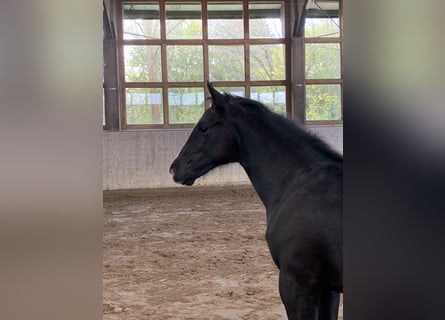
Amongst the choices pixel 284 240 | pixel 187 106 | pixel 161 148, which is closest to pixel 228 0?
pixel 187 106

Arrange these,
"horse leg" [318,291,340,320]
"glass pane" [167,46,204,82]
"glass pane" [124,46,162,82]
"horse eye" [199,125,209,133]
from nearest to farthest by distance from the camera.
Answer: "horse leg" [318,291,340,320] → "horse eye" [199,125,209,133] → "glass pane" [124,46,162,82] → "glass pane" [167,46,204,82]

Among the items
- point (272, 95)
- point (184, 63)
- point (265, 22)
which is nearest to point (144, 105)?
→ point (184, 63)

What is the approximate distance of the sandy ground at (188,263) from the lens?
2734mm

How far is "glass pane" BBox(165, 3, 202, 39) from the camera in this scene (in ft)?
28.0

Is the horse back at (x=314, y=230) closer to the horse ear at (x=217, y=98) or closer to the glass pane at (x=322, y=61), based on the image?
the horse ear at (x=217, y=98)

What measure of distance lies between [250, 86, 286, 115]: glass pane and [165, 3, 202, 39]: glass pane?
60.2 inches

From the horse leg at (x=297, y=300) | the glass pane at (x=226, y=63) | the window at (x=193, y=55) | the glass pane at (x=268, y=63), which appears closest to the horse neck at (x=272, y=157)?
the horse leg at (x=297, y=300)

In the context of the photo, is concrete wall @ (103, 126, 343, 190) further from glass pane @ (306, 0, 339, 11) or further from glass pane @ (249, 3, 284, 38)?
glass pane @ (306, 0, 339, 11)

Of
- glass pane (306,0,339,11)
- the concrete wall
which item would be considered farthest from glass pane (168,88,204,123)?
glass pane (306,0,339,11)

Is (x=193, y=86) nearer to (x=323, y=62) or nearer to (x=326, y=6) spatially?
(x=323, y=62)

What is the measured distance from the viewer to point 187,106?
859 centimetres

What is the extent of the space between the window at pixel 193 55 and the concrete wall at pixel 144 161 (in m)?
0.76
